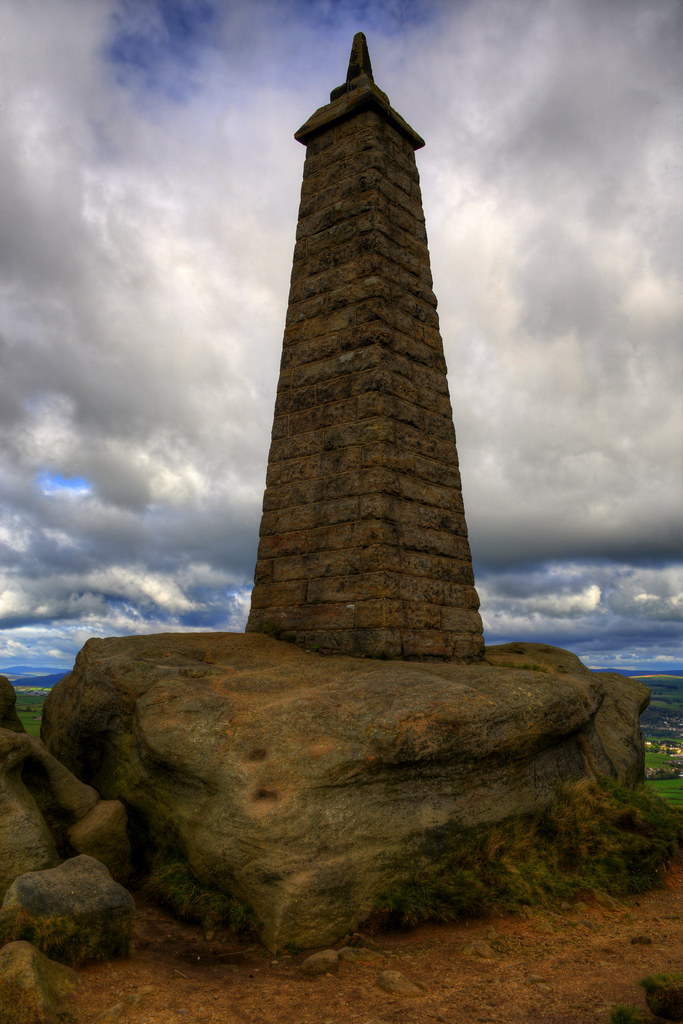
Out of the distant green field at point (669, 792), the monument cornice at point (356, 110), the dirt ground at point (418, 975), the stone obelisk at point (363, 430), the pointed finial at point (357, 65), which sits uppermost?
the pointed finial at point (357, 65)

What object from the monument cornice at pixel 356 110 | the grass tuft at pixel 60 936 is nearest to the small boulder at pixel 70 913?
the grass tuft at pixel 60 936

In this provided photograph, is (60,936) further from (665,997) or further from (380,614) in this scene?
(380,614)

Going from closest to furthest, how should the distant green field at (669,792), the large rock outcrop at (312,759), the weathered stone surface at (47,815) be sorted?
the large rock outcrop at (312,759) < the weathered stone surface at (47,815) < the distant green field at (669,792)

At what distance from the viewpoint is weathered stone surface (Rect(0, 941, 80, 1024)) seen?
10.5 feet

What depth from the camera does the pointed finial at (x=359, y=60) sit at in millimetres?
10070

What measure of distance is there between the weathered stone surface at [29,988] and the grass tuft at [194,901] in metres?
1.19

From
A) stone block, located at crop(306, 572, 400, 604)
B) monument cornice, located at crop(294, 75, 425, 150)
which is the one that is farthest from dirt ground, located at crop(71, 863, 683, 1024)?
monument cornice, located at crop(294, 75, 425, 150)

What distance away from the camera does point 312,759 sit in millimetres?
4832

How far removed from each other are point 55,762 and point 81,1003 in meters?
2.47

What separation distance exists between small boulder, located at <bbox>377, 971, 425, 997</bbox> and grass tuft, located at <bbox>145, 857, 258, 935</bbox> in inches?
41.4

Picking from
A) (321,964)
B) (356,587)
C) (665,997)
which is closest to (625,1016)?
(665,997)

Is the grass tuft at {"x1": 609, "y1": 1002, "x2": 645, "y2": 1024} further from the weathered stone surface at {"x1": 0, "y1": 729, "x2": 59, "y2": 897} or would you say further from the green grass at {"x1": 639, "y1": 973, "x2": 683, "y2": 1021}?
the weathered stone surface at {"x1": 0, "y1": 729, "x2": 59, "y2": 897}

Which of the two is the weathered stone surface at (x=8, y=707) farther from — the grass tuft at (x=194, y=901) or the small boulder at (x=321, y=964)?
the small boulder at (x=321, y=964)

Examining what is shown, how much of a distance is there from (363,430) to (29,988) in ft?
19.5
